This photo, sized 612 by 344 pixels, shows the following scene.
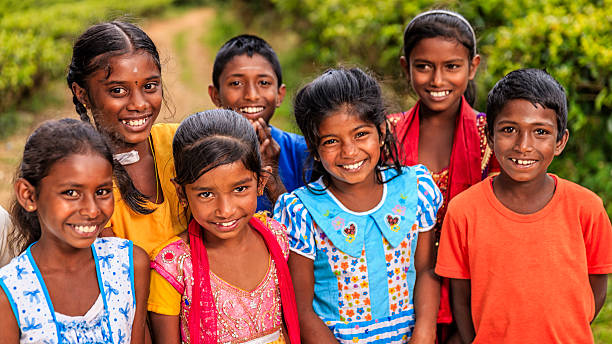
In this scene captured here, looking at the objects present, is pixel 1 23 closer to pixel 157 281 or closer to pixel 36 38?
pixel 36 38

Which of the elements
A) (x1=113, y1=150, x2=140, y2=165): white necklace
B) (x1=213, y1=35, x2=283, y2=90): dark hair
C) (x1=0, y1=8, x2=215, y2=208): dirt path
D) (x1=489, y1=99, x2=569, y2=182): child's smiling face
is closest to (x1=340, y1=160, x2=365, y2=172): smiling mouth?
(x1=489, y1=99, x2=569, y2=182): child's smiling face

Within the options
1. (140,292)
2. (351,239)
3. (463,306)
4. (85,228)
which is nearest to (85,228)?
(85,228)

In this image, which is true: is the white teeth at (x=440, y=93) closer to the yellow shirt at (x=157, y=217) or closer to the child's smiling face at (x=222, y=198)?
the child's smiling face at (x=222, y=198)

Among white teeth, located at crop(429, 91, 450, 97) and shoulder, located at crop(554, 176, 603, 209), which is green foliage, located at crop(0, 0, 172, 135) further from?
shoulder, located at crop(554, 176, 603, 209)

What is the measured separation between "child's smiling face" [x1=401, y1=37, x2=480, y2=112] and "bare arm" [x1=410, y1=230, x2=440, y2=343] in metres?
0.73

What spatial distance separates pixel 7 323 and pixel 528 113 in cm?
209

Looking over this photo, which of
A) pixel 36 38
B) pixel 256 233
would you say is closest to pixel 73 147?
pixel 256 233

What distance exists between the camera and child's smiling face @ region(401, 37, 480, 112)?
2979mm

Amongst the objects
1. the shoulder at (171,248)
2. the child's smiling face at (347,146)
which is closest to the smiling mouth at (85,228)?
the shoulder at (171,248)

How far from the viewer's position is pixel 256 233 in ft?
8.35

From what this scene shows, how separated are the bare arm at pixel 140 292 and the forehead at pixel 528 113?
1568 millimetres

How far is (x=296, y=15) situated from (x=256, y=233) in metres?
7.38

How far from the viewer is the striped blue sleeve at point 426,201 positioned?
266cm

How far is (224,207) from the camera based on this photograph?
2281mm
